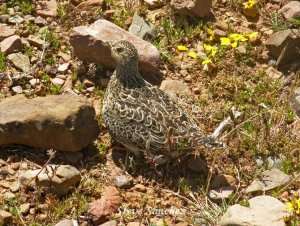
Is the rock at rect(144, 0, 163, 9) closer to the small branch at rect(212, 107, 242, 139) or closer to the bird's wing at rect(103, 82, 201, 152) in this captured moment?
the bird's wing at rect(103, 82, 201, 152)

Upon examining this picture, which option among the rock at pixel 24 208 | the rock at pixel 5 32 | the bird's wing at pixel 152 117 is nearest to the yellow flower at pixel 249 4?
the bird's wing at pixel 152 117

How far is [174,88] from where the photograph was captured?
8961 mm

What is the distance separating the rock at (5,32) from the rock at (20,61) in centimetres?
35

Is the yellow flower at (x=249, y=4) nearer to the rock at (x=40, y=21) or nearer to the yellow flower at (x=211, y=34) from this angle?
the yellow flower at (x=211, y=34)

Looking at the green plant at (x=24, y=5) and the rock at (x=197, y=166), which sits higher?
the green plant at (x=24, y=5)

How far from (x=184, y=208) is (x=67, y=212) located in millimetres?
1312

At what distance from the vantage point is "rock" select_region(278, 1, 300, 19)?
9.46m

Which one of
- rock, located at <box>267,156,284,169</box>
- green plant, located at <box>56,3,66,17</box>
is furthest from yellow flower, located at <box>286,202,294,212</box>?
green plant, located at <box>56,3,66,17</box>

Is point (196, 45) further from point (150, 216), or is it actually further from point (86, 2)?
point (150, 216)

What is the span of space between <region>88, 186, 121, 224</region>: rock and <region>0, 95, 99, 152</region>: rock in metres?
0.71

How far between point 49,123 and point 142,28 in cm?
243

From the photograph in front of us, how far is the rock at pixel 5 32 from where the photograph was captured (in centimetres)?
923

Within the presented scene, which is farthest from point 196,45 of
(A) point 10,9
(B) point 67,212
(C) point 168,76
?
(B) point 67,212

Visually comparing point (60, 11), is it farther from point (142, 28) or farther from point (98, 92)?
point (98, 92)
